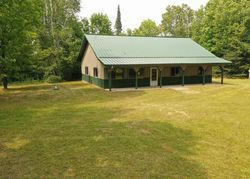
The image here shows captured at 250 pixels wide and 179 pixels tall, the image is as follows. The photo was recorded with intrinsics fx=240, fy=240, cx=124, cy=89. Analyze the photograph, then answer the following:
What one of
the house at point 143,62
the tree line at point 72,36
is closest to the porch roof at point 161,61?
the house at point 143,62

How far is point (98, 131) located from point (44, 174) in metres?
3.44

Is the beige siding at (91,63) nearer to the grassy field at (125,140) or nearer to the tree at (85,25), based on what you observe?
the grassy field at (125,140)

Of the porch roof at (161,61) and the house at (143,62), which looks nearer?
the porch roof at (161,61)

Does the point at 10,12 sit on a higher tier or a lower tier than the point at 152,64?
higher

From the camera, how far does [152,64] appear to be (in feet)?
68.0

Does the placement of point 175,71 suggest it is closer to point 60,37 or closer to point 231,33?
point 60,37

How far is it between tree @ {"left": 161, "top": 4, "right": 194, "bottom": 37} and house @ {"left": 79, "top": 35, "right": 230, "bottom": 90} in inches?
1356

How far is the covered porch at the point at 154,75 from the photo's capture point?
68.8ft

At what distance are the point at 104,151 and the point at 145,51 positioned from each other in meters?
17.9

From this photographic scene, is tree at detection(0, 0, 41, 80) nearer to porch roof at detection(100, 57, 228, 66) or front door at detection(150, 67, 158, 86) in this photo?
porch roof at detection(100, 57, 228, 66)

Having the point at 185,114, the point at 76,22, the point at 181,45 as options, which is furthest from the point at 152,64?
the point at 76,22

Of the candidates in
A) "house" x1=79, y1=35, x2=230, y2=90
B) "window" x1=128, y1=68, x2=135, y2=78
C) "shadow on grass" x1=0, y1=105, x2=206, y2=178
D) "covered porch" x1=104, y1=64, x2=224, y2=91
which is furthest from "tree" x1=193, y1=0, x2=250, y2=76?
"shadow on grass" x1=0, y1=105, x2=206, y2=178

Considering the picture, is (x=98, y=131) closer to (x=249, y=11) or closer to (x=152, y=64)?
(x=152, y=64)

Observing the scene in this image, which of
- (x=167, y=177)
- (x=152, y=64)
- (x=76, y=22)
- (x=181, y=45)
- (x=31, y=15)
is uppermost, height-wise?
(x=76, y=22)
